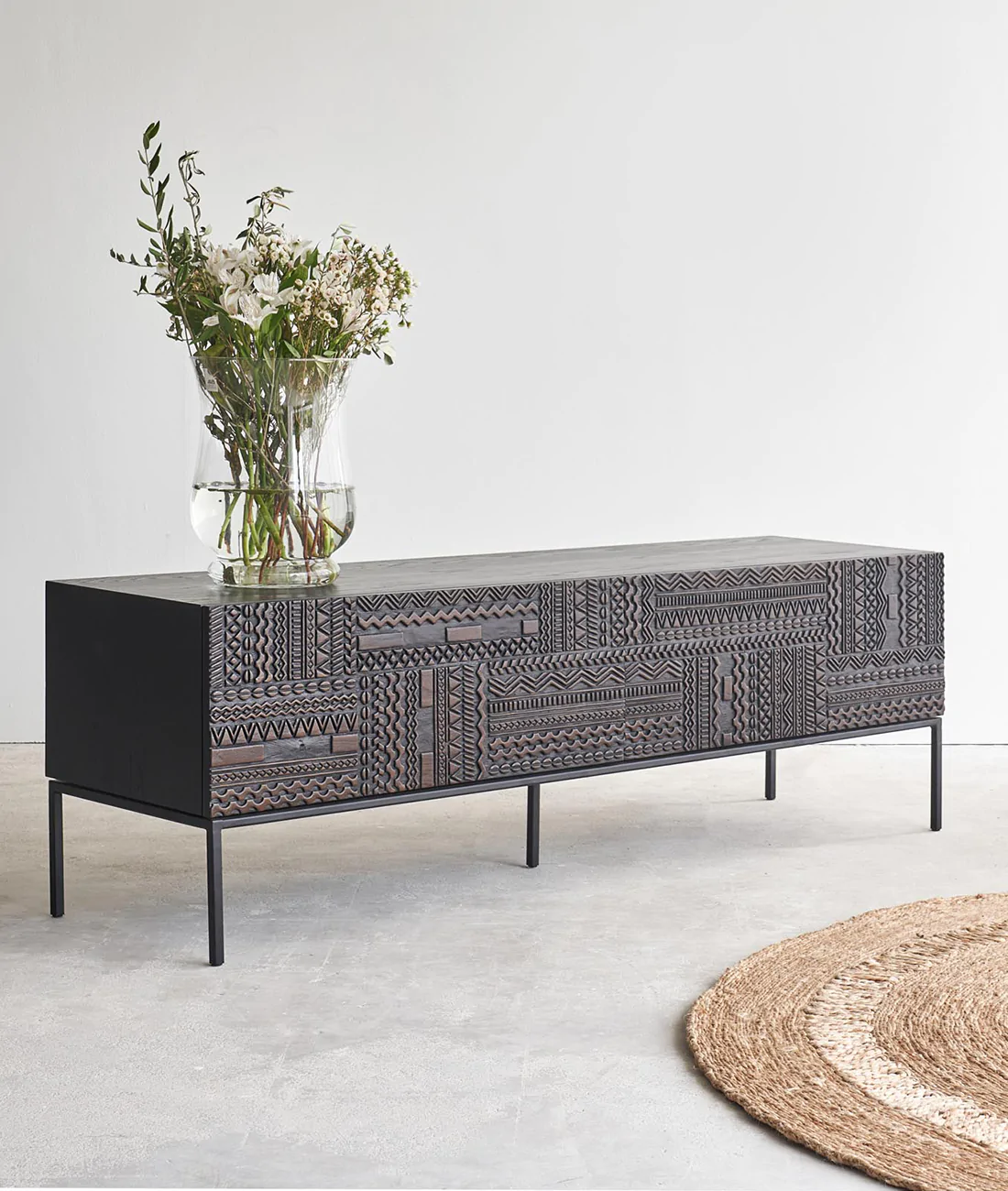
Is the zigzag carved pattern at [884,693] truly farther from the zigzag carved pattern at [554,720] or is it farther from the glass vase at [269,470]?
the glass vase at [269,470]

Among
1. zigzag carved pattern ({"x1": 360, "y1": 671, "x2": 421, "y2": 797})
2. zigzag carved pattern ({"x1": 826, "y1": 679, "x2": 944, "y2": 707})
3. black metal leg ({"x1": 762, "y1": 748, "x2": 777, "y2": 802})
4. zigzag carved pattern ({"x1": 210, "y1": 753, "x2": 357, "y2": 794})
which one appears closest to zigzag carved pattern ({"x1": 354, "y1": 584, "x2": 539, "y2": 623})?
zigzag carved pattern ({"x1": 360, "y1": 671, "x2": 421, "y2": 797})

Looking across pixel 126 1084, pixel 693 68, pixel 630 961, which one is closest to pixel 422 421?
pixel 693 68

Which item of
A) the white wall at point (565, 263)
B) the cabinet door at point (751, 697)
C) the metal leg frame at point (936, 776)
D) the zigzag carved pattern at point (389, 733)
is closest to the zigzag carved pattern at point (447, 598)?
the zigzag carved pattern at point (389, 733)

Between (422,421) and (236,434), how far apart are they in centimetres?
205

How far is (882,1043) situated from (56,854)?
1.59 meters

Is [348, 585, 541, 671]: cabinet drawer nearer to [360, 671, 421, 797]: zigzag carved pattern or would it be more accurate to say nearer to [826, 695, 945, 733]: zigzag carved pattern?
[360, 671, 421, 797]: zigzag carved pattern

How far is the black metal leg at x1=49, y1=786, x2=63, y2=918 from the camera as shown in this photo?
310cm

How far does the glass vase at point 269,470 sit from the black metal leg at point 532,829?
2.53ft

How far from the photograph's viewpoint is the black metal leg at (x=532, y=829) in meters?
3.51

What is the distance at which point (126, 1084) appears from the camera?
2.30 meters

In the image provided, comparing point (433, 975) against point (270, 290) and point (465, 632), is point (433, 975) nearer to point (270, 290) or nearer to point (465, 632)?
point (465, 632)

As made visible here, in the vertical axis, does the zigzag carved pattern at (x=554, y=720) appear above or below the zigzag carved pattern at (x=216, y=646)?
below

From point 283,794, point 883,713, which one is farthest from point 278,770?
point 883,713

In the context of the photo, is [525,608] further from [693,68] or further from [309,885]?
[693,68]
